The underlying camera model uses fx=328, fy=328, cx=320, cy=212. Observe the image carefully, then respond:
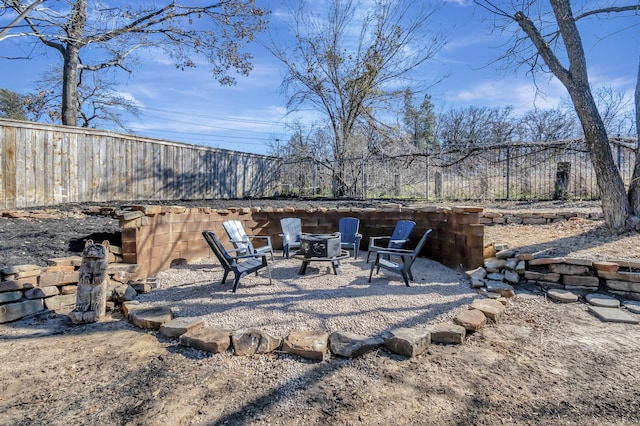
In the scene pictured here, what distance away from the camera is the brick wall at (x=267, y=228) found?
3.90m

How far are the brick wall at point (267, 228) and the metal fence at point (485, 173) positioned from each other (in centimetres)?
269

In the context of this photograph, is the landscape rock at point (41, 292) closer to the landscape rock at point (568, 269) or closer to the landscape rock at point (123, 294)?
the landscape rock at point (123, 294)

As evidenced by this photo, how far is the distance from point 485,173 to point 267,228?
4.94 m

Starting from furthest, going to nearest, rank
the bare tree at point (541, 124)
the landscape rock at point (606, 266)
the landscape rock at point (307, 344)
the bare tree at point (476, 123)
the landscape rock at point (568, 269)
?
the bare tree at point (476, 123) < the bare tree at point (541, 124) < the landscape rock at point (568, 269) < the landscape rock at point (606, 266) < the landscape rock at point (307, 344)

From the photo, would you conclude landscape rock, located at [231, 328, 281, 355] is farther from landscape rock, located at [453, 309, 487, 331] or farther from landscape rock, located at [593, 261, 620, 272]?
landscape rock, located at [593, 261, 620, 272]

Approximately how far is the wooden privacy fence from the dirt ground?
4260mm

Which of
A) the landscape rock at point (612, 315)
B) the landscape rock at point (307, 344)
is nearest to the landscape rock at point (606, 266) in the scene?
the landscape rock at point (612, 315)

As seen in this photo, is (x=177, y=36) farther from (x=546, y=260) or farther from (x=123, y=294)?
(x=546, y=260)

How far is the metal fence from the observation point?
256 inches

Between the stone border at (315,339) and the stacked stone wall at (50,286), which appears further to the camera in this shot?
the stacked stone wall at (50,286)

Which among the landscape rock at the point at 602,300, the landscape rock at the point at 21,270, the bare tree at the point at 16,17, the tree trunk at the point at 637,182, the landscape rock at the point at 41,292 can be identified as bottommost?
the landscape rock at the point at 602,300

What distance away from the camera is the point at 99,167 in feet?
22.1

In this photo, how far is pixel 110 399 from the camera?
1771 mm

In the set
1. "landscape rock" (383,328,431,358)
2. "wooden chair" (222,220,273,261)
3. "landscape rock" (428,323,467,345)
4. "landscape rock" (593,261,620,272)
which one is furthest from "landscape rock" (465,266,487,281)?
"wooden chair" (222,220,273,261)
